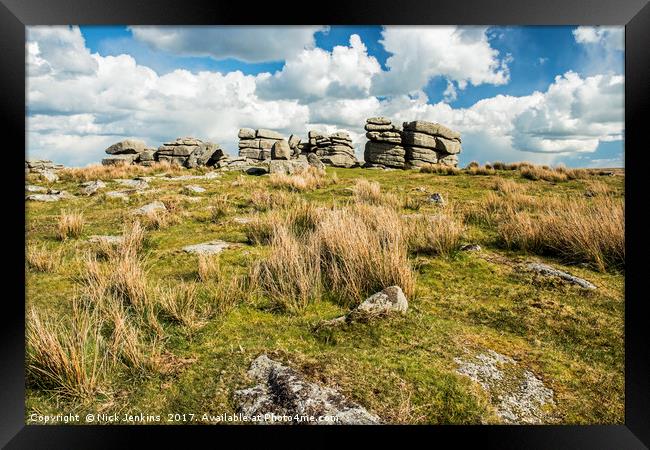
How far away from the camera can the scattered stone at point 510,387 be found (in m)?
2.65

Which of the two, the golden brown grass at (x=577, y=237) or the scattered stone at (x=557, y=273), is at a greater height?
the golden brown grass at (x=577, y=237)

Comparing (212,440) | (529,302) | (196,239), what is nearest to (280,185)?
(196,239)

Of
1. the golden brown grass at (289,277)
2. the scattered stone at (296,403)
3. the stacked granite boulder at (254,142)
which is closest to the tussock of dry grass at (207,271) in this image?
the golden brown grass at (289,277)

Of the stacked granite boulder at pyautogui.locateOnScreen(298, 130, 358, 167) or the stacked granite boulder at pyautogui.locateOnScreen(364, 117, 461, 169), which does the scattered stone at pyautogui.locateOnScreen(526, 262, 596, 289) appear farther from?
the stacked granite boulder at pyautogui.locateOnScreen(298, 130, 358, 167)

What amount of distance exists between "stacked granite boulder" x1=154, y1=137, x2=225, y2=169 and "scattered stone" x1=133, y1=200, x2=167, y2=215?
16349 millimetres

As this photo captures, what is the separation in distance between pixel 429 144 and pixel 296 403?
87.6ft

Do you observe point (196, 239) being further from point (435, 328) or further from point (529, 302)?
point (529, 302)

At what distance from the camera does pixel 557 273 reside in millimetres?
4586

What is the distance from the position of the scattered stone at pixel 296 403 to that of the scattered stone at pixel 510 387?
86cm

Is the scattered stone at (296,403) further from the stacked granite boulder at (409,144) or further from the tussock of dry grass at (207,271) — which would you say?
the stacked granite boulder at (409,144)

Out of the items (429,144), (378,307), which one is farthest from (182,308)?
(429,144)

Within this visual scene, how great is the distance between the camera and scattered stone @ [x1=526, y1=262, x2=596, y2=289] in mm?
4311

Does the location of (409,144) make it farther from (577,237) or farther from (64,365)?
(64,365)
